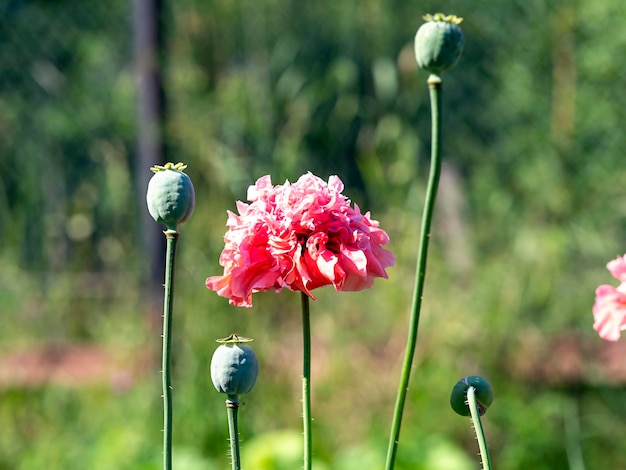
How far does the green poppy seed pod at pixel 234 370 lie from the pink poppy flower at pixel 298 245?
2.5 inches

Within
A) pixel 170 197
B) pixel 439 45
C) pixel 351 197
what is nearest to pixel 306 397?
pixel 170 197

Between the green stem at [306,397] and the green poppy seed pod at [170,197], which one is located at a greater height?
the green poppy seed pod at [170,197]

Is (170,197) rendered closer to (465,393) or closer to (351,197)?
(465,393)

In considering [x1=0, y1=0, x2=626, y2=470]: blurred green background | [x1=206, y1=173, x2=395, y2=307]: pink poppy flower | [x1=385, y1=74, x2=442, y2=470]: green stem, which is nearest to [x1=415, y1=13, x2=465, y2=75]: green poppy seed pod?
[x1=385, y1=74, x2=442, y2=470]: green stem

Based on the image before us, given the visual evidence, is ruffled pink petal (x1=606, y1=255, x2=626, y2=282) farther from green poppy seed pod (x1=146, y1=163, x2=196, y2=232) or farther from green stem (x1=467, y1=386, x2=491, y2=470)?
green poppy seed pod (x1=146, y1=163, x2=196, y2=232)

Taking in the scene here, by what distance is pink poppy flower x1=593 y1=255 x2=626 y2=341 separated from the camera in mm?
808

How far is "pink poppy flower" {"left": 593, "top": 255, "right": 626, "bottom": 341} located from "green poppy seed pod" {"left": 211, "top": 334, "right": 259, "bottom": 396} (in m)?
0.32

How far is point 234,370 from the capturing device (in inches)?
25.8

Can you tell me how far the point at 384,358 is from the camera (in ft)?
8.08

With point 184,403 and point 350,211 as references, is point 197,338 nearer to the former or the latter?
point 184,403

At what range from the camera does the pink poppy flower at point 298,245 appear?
0.71 metres

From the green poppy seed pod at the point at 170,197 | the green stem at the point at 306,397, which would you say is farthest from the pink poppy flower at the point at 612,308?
the green poppy seed pod at the point at 170,197

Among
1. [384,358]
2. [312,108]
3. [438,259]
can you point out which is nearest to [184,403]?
[384,358]

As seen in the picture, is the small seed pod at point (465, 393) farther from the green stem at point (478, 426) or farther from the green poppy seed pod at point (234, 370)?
the green poppy seed pod at point (234, 370)
